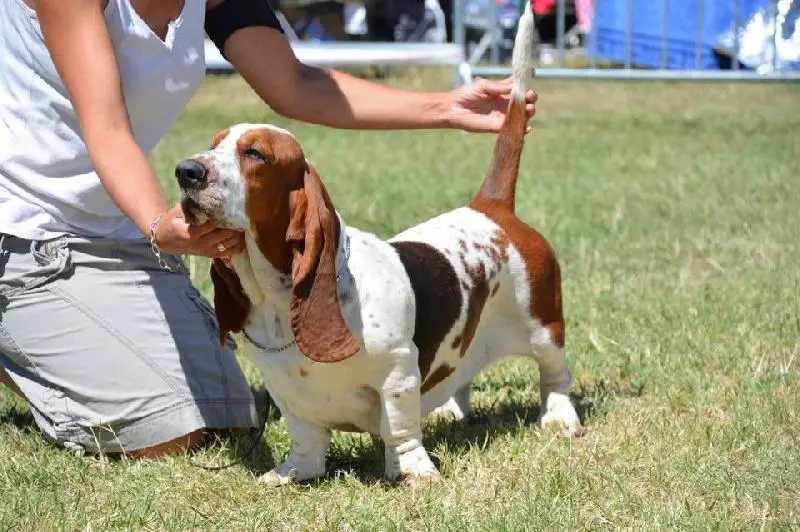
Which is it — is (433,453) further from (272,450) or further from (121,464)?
(121,464)

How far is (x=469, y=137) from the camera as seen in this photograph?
34.7ft

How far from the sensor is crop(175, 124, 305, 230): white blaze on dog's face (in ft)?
9.36

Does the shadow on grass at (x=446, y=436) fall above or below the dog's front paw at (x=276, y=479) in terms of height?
below

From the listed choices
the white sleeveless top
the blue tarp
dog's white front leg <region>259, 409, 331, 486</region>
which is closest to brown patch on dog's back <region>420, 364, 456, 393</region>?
dog's white front leg <region>259, 409, 331, 486</region>

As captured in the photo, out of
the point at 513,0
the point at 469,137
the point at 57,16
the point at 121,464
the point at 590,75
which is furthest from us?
the point at 513,0

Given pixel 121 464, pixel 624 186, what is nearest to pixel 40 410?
pixel 121 464

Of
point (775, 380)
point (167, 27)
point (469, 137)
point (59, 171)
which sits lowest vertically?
point (469, 137)

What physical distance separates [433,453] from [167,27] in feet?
4.77

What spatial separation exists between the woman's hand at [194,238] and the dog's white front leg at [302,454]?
0.60m

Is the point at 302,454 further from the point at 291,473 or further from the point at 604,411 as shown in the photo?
the point at 604,411

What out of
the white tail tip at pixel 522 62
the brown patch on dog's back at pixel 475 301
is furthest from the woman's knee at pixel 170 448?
the white tail tip at pixel 522 62

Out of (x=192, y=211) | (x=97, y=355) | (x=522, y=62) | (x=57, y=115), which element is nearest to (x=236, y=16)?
(x=57, y=115)

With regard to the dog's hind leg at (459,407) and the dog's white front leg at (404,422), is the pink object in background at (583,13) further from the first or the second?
the dog's white front leg at (404,422)

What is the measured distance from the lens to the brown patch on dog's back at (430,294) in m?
3.45
